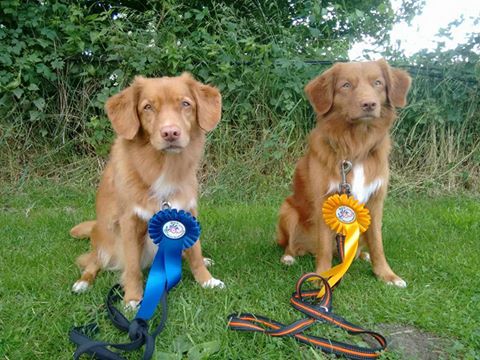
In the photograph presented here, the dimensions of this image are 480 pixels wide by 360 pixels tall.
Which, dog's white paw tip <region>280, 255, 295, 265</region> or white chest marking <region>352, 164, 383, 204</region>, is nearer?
white chest marking <region>352, 164, 383, 204</region>

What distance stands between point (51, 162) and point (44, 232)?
218cm

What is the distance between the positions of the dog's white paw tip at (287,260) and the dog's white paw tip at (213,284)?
687 mm

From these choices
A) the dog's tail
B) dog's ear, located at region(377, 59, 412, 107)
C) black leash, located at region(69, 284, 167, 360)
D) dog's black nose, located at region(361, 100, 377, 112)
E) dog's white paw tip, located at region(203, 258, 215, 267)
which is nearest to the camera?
black leash, located at region(69, 284, 167, 360)

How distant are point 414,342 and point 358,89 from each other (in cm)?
160

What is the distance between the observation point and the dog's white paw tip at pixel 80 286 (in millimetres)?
2805

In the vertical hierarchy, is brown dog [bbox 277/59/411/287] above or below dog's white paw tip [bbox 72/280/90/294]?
above

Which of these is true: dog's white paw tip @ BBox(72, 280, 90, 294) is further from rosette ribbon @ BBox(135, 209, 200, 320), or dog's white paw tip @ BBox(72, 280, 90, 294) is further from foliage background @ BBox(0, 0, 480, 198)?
foliage background @ BBox(0, 0, 480, 198)

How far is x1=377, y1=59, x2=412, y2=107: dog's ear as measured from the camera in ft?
10.0

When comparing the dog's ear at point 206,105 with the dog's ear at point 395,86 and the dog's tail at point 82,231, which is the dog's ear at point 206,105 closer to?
the dog's ear at point 395,86

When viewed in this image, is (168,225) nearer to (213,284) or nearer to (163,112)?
(213,284)

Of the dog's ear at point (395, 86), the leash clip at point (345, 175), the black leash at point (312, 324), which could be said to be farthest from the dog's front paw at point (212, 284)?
the dog's ear at point (395, 86)

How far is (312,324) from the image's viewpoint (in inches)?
89.5

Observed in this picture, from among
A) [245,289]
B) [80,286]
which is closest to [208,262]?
[245,289]

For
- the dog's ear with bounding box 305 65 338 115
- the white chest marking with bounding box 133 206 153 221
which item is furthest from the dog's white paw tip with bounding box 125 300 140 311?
the dog's ear with bounding box 305 65 338 115
